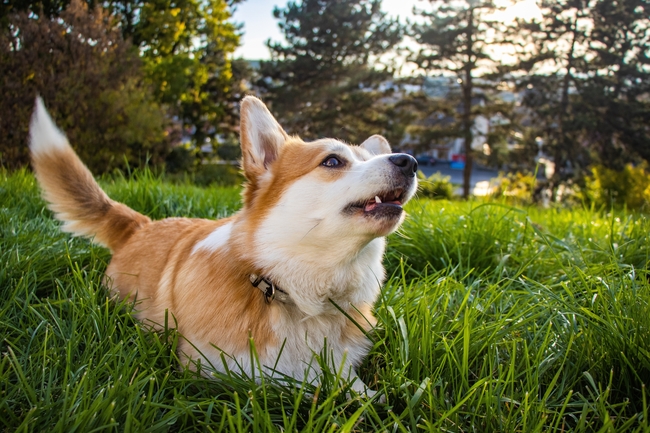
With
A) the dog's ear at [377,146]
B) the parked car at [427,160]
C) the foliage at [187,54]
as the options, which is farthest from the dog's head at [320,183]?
the parked car at [427,160]

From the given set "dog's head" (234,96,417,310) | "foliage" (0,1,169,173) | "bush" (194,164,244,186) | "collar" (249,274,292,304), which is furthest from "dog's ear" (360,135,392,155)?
"bush" (194,164,244,186)

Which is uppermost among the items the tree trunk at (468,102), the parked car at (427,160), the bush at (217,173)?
the tree trunk at (468,102)

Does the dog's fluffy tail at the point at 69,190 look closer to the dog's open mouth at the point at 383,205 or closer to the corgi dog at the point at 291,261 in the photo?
the corgi dog at the point at 291,261

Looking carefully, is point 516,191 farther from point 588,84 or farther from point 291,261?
point 291,261

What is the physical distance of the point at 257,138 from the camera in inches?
85.2

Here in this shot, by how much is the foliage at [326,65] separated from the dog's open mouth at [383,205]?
704 inches

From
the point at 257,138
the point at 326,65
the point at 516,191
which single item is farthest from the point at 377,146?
the point at 326,65

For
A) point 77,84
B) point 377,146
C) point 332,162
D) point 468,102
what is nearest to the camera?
point 332,162

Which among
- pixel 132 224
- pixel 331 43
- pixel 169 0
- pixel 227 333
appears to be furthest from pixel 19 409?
pixel 331 43

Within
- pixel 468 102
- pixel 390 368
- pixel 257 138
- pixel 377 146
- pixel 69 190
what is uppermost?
pixel 257 138

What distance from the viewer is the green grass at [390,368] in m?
1.43

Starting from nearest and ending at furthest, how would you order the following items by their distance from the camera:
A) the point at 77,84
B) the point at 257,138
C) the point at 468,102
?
the point at 257,138 < the point at 77,84 < the point at 468,102

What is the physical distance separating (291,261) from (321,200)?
27 centimetres

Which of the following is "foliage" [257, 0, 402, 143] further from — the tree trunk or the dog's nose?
the dog's nose
